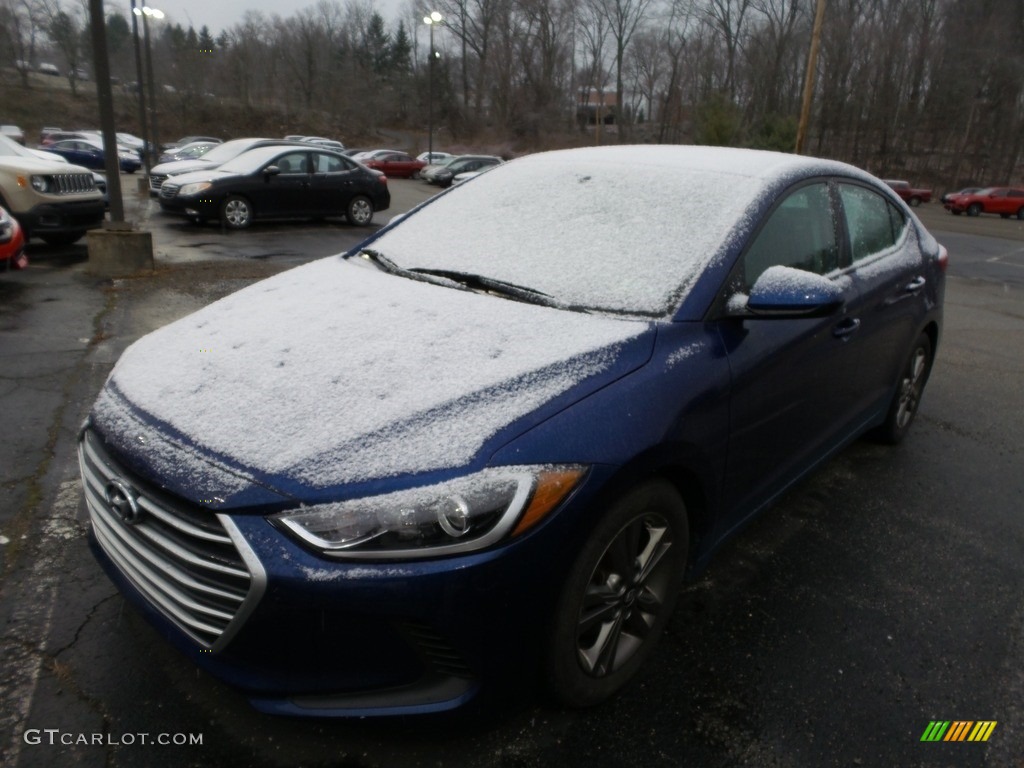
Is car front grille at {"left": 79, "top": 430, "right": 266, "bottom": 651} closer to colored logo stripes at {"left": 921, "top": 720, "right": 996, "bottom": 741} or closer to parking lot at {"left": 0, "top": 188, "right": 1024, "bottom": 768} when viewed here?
parking lot at {"left": 0, "top": 188, "right": 1024, "bottom": 768}

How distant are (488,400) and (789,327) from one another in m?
1.33

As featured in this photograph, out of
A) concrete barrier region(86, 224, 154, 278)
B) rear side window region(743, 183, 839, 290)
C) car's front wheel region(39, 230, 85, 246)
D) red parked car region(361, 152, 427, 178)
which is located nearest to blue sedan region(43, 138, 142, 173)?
red parked car region(361, 152, 427, 178)

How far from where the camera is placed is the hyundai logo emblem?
195 cm

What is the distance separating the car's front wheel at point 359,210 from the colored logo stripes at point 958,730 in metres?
13.7

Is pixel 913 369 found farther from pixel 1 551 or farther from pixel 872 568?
pixel 1 551

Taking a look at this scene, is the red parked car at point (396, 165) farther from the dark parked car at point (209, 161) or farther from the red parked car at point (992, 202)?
the red parked car at point (992, 202)

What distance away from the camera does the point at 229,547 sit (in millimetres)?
1749

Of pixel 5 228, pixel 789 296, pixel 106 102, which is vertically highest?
pixel 106 102

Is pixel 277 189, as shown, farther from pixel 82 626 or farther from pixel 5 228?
pixel 82 626

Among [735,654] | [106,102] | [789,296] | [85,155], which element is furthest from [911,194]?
[735,654]

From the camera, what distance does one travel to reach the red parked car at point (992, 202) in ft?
117

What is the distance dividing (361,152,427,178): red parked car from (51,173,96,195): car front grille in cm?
2782

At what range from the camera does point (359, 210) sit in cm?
1468

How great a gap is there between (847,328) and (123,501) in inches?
108
